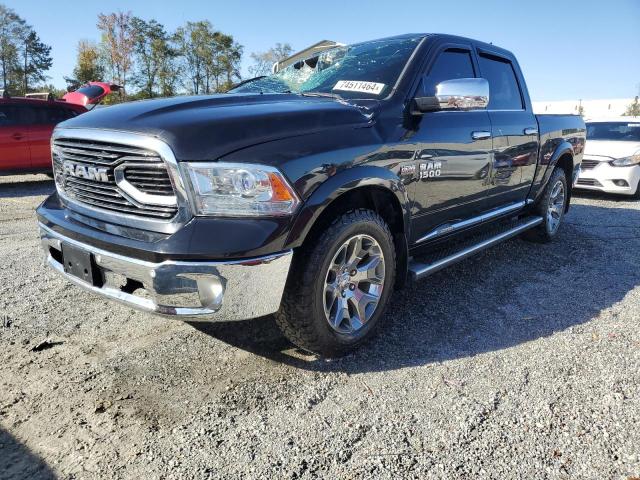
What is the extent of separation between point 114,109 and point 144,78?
43.9 meters

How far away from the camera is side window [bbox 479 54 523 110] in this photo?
13.3 feet

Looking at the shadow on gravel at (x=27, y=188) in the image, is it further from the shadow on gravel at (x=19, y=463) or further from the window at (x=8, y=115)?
the shadow on gravel at (x=19, y=463)

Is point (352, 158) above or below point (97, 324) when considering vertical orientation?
above

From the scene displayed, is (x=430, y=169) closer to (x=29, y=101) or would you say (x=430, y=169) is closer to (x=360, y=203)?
(x=360, y=203)

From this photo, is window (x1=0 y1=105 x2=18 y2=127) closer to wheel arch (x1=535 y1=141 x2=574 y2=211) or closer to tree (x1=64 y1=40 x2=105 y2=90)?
wheel arch (x1=535 y1=141 x2=574 y2=211)

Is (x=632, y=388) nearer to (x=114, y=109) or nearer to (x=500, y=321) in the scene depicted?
(x=500, y=321)

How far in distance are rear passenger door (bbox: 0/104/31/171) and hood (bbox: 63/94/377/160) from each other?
710cm

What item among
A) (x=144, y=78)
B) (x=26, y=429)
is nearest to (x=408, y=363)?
(x=26, y=429)

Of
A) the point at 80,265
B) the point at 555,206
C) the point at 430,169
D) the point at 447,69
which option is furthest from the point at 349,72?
the point at 555,206

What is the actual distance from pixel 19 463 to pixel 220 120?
162cm

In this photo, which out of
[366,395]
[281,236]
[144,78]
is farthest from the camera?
[144,78]

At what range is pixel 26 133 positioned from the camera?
850 centimetres

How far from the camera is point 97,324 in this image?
9.91 ft

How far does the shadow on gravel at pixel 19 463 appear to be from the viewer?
1.78 metres
